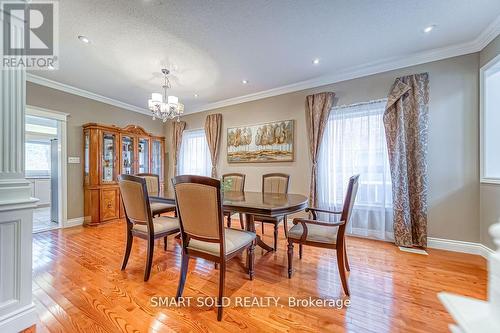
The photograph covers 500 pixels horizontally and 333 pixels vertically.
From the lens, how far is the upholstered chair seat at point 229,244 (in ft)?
5.31

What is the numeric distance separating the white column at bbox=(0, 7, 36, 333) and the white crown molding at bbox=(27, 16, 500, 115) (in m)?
2.82

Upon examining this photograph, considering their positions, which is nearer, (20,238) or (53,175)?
(20,238)

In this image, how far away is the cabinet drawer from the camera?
392cm

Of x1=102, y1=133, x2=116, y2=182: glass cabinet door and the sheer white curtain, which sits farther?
x1=102, y1=133, x2=116, y2=182: glass cabinet door

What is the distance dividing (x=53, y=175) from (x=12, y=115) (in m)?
3.35

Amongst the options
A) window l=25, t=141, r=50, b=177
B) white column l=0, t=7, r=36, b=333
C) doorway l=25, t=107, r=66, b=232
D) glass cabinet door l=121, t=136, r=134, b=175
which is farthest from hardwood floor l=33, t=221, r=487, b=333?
window l=25, t=141, r=50, b=177

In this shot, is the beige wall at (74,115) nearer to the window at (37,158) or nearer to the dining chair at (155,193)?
the dining chair at (155,193)

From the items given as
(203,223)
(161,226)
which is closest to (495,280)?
(203,223)

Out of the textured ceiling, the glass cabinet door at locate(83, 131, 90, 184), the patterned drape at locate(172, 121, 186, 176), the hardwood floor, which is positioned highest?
the textured ceiling

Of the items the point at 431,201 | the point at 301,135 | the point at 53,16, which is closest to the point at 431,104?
the point at 431,201

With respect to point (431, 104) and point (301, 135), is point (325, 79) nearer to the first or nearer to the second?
point (301, 135)

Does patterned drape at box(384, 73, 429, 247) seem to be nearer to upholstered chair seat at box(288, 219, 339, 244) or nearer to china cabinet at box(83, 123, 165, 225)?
upholstered chair seat at box(288, 219, 339, 244)

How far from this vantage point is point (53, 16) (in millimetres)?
1972

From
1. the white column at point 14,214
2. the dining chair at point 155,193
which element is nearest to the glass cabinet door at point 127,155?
the dining chair at point 155,193
